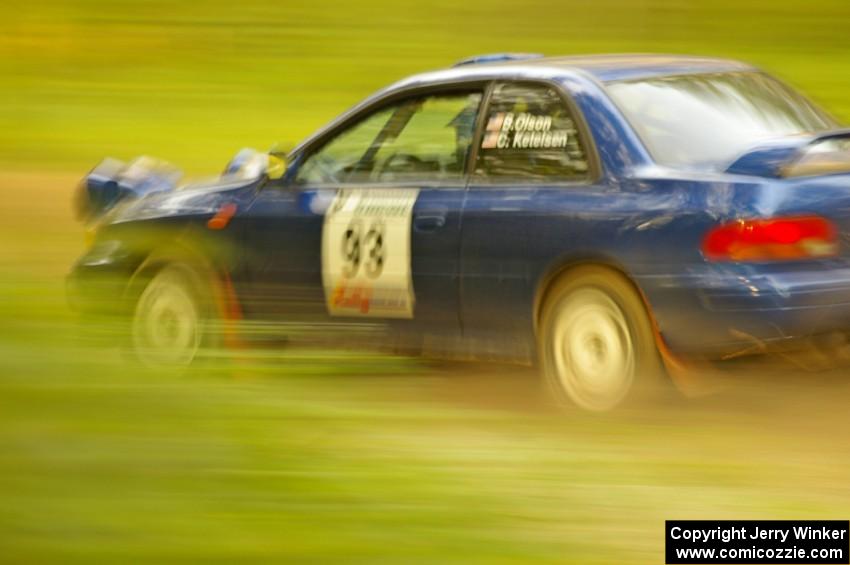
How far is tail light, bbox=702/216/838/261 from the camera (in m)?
6.50

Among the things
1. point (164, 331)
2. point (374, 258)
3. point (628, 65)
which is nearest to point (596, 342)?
point (374, 258)

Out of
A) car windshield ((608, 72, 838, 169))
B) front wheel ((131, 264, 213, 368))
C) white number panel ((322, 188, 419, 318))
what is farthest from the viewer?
white number panel ((322, 188, 419, 318))

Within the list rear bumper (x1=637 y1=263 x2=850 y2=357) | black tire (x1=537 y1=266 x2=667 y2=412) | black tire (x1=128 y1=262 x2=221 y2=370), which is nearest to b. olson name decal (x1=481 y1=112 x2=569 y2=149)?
black tire (x1=537 y1=266 x2=667 y2=412)

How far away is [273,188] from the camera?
26.9 feet

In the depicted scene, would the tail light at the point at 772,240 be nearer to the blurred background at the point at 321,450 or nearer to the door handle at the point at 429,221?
the blurred background at the point at 321,450

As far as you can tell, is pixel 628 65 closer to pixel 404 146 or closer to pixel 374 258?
pixel 404 146

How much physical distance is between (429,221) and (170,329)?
3318 millimetres

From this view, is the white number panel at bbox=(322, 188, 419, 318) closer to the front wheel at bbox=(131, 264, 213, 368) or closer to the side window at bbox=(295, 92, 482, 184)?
the side window at bbox=(295, 92, 482, 184)

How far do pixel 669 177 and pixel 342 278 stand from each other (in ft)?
5.34

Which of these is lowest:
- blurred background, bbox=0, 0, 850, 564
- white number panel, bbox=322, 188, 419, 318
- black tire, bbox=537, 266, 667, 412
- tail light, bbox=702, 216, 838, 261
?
blurred background, bbox=0, 0, 850, 564

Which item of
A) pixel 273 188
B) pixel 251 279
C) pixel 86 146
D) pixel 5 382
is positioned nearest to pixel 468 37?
pixel 86 146

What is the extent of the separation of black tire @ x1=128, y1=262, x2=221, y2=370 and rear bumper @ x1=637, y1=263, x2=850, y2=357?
2285 millimetres

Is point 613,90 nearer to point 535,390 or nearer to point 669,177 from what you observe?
point 669,177

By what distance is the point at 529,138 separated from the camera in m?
7.39
